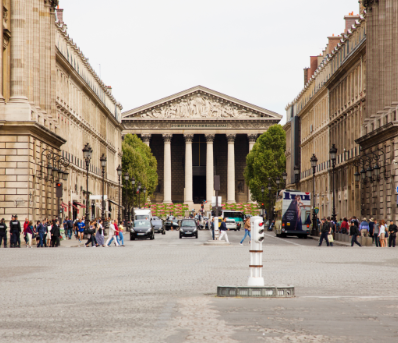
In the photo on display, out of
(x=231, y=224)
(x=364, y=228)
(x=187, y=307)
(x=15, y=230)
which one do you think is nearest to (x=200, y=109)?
(x=231, y=224)

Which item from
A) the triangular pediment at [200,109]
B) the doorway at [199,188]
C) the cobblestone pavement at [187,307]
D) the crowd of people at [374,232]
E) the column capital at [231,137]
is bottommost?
the cobblestone pavement at [187,307]

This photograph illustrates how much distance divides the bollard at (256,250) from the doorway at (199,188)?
134 meters

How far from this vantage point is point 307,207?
60.7 m

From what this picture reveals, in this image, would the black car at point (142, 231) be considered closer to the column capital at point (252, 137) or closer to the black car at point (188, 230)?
the black car at point (188, 230)

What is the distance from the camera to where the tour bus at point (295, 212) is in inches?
2373

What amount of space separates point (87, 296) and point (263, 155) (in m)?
94.2

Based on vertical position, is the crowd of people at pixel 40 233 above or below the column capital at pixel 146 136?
below

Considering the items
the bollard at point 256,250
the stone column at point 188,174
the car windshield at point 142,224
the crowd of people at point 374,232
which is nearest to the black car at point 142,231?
the car windshield at point 142,224

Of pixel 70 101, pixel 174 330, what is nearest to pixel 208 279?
pixel 174 330

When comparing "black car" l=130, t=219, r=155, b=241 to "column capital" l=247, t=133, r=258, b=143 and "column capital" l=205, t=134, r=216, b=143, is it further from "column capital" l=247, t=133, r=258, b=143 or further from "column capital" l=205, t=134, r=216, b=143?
"column capital" l=247, t=133, r=258, b=143

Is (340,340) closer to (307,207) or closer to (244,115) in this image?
(307,207)

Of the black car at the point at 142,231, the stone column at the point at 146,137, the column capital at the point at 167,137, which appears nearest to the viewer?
the black car at the point at 142,231

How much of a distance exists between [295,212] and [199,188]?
89.2m

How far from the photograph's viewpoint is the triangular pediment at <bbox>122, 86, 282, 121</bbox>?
5384 inches
